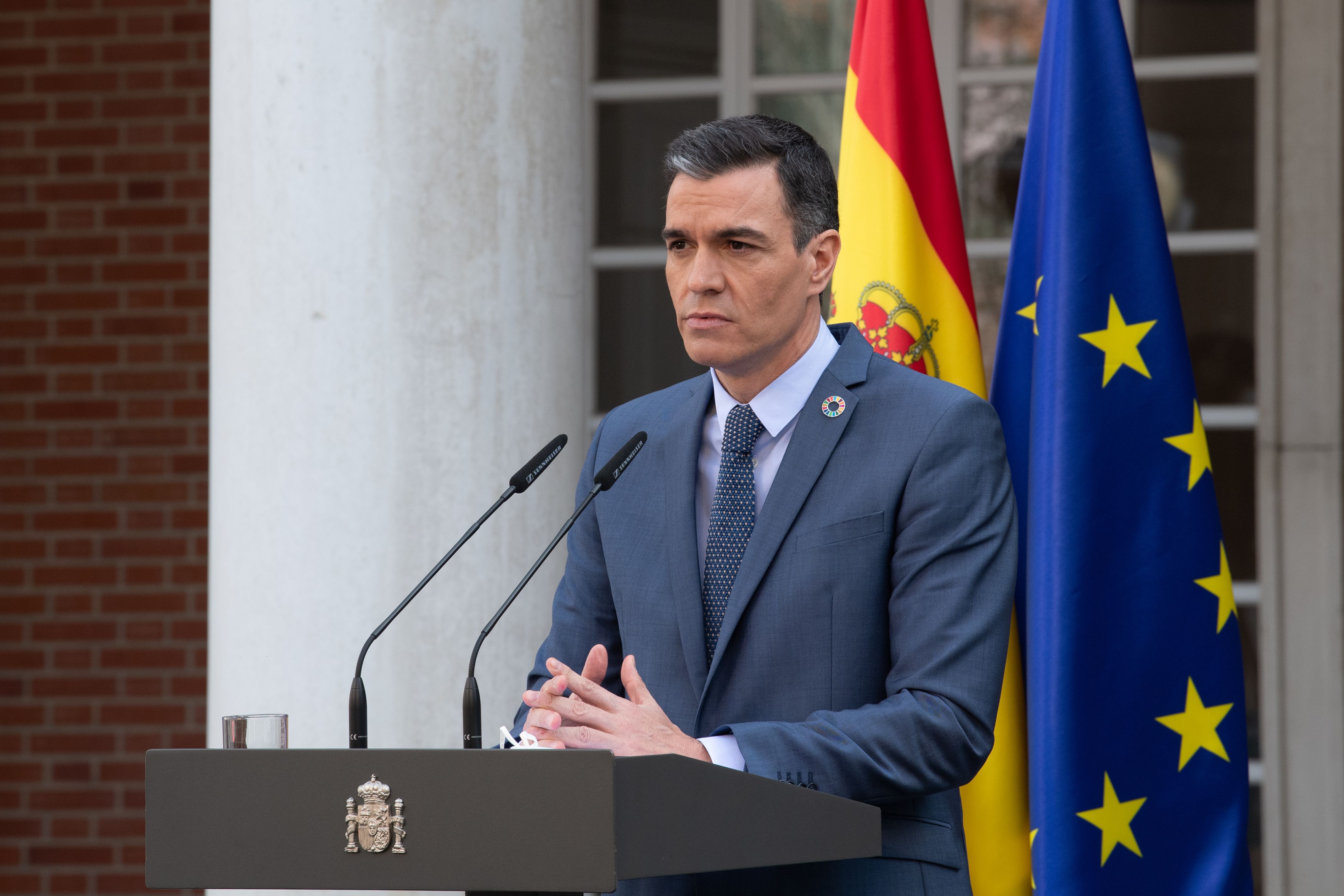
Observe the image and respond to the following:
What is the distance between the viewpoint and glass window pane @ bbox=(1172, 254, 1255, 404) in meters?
4.01

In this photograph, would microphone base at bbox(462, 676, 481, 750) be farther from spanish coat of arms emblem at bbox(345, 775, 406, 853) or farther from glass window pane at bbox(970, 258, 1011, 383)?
glass window pane at bbox(970, 258, 1011, 383)

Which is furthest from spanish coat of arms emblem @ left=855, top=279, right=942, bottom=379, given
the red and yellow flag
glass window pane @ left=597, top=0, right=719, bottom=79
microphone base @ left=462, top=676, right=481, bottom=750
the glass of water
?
glass window pane @ left=597, top=0, right=719, bottom=79

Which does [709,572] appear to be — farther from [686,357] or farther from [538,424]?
[686,357]

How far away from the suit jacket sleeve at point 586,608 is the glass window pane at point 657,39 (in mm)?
2774

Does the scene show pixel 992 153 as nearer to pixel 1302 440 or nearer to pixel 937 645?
pixel 1302 440

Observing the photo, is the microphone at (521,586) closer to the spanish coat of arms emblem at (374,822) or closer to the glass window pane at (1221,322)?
the spanish coat of arms emblem at (374,822)

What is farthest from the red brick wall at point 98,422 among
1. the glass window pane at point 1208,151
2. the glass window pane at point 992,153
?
the glass window pane at point 1208,151

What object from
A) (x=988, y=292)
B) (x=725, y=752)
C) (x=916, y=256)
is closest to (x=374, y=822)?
(x=725, y=752)

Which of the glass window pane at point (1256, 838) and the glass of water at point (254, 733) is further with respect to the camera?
the glass window pane at point (1256, 838)

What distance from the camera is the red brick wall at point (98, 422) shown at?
172 inches

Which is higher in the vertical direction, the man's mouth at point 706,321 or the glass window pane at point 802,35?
the glass window pane at point 802,35

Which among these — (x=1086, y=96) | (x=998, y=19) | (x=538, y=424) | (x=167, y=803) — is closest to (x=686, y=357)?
(x=998, y=19)

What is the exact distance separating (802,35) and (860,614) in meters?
3.08

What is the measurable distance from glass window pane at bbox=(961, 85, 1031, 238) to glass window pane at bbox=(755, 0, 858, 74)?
16.4 inches
